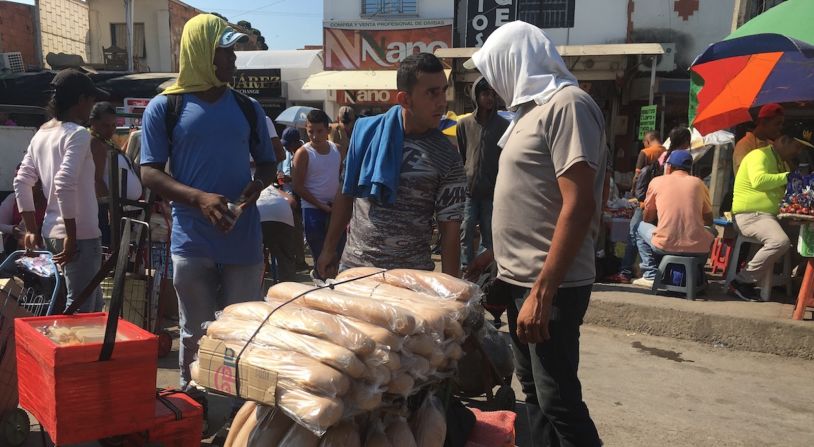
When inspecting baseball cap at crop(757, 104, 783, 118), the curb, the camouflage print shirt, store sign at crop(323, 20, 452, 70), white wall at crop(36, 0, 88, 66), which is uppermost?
white wall at crop(36, 0, 88, 66)

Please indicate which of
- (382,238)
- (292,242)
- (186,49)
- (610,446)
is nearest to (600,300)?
(610,446)

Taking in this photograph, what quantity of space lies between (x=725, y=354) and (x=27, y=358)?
16.5 ft

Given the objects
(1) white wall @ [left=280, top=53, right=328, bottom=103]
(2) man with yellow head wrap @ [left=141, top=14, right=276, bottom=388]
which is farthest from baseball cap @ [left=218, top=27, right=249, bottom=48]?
(1) white wall @ [left=280, top=53, right=328, bottom=103]


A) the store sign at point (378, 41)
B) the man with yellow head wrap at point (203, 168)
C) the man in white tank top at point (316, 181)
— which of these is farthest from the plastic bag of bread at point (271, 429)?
the store sign at point (378, 41)

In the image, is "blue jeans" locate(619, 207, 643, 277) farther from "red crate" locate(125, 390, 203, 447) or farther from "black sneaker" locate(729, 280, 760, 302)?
"red crate" locate(125, 390, 203, 447)

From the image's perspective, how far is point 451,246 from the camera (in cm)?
300

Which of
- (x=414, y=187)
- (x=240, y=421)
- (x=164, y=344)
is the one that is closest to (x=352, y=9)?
(x=164, y=344)

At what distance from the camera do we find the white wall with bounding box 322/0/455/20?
1536 cm

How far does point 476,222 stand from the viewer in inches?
255

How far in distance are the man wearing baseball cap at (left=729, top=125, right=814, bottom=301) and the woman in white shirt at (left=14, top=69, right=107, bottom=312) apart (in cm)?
568

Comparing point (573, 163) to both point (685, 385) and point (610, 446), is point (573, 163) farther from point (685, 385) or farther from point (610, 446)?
point (685, 385)

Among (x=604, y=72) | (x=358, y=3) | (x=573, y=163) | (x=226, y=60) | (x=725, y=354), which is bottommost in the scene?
(x=725, y=354)

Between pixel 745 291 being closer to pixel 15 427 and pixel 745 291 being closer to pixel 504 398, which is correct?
pixel 504 398

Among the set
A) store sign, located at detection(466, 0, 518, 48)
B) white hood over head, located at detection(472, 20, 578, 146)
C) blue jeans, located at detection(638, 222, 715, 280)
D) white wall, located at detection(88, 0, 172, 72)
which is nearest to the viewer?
white hood over head, located at detection(472, 20, 578, 146)
